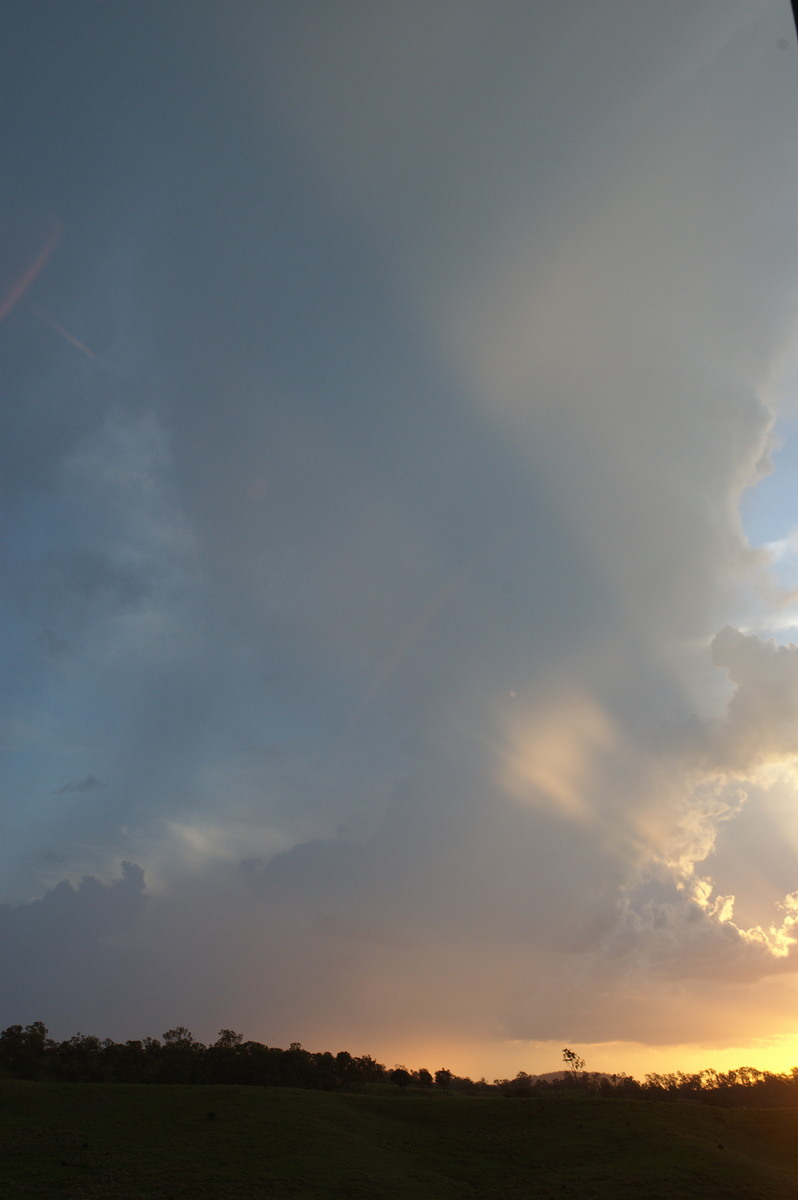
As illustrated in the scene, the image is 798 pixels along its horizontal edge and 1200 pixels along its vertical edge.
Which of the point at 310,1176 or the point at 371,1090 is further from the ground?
the point at 310,1176

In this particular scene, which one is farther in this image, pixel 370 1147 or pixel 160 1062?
pixel 160 1062

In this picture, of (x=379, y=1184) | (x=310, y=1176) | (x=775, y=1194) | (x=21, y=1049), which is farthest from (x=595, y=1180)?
(x=21, y=1049)

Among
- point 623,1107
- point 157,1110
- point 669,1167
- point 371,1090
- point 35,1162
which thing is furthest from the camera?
point 371,1090

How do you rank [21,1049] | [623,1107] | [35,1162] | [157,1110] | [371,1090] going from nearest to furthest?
1. [35,1162]
2. [157,1110]
3. [623,1107]
4. [21,1049]
5. [371,1090]

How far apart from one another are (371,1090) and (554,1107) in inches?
2813

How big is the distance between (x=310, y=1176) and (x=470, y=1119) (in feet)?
115

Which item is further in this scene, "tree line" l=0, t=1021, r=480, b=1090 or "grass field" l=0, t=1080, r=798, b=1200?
"tree line" l=0, t=1021, r=480, b=1090

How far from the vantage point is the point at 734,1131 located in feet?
308

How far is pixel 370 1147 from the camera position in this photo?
83688 millimetres

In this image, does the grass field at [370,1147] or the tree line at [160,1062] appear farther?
the tree line at [160,1062]

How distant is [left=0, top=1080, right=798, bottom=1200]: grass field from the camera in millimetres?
67188

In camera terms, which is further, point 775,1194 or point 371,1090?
point 371,1090

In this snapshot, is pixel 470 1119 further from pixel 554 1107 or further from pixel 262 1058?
pixel 262 1058

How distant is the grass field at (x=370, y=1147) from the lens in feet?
220
